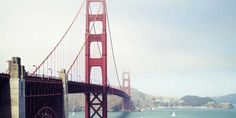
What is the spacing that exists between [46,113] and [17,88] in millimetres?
9910

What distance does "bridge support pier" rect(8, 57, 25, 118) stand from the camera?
33438 mm

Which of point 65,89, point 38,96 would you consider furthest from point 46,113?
point 65,89

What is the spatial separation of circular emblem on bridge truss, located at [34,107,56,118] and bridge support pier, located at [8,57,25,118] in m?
5.21

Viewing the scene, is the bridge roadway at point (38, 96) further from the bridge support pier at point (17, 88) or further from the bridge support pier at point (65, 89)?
the bridge support pier at point (65, 89)

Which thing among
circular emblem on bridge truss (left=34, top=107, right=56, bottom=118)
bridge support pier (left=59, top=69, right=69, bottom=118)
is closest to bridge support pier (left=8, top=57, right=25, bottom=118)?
circular emblem on bridge truss (left=34, top=107, right=56, bottom=118)

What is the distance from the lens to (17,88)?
3356cm

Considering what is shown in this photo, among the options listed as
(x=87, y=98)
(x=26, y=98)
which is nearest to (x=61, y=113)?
(x=26, y=98)

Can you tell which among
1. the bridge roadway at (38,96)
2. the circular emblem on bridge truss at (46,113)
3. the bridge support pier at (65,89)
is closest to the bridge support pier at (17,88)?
the bridge roadway at (38,96)

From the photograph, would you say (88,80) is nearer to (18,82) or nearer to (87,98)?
(87,98)

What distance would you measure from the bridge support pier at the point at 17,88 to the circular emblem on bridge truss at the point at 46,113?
17.1 ft

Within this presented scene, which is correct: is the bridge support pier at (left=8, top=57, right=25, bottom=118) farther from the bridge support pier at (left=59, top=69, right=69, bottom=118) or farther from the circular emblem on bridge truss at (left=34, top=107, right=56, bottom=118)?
the bridge support pier at (left=59, top=69, right=69, bottom=118)

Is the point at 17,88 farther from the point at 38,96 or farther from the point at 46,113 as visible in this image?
the point at 46,113

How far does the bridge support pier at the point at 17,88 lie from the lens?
33438mm

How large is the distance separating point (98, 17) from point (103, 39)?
16.2ft
